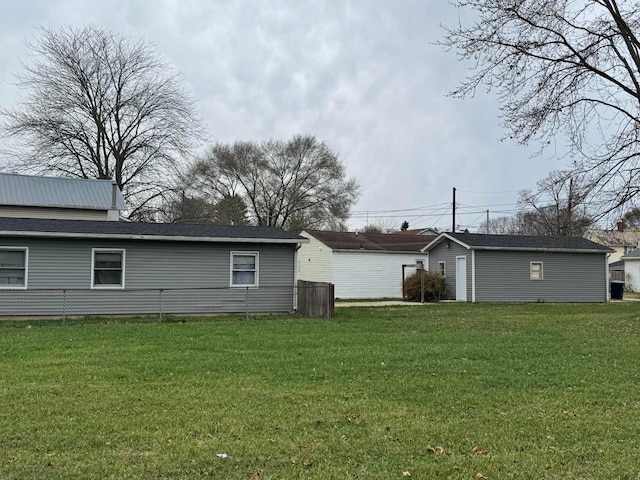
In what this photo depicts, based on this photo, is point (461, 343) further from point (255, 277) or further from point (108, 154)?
point (108, 154)

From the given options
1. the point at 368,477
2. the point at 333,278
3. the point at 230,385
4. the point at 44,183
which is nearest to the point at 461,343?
the point at 230,385

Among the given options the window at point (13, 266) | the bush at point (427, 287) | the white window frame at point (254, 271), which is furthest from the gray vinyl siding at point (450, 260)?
the window at point (13, 266)

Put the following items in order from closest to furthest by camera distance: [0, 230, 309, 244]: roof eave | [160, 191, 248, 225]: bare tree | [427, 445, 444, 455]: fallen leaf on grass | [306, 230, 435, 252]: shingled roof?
[427, 445, 444, 455]: fallen leaf on grass < [0, 230, 309, 244]: roof eave < [306, 230, 435, 252]: shingled roof < [160, 191, 248, 225]: bare tree

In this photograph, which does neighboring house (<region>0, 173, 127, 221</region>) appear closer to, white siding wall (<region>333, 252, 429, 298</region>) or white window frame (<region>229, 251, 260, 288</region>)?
white window frame (<region>229, 251, 260, 288</region>)

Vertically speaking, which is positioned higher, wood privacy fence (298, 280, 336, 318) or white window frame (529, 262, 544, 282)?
white window frame (529, 262, 544, 282)

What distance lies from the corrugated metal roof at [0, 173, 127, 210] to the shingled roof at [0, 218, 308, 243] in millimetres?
8855

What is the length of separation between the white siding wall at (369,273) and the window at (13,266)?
16.8m

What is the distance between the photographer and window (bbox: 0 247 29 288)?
1631cm

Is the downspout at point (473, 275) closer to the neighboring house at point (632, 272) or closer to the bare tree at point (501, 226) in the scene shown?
the neighboring house at point (632, 272)

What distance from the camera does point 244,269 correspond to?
18656mm

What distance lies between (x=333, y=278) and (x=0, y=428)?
25422 millimetres

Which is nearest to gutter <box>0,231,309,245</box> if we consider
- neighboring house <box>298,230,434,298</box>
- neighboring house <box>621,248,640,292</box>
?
neighboring house <box>298,230,434,298</box>

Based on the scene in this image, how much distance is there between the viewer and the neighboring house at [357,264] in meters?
30.4

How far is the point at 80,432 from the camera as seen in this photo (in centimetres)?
503
